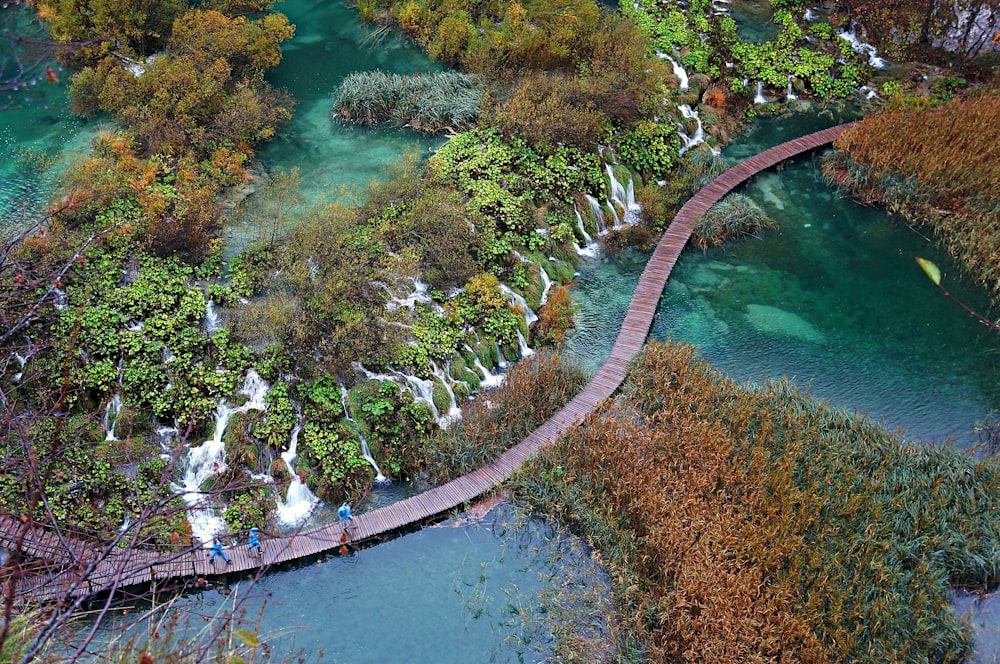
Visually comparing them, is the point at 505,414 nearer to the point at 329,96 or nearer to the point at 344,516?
the point at 344,516

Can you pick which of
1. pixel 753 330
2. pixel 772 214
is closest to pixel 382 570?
pixel 753 330

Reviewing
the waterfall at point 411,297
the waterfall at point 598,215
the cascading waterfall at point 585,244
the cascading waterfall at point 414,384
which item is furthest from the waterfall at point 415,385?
the waterfall at point 598,215

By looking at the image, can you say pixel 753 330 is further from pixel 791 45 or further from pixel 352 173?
pixel 791 45

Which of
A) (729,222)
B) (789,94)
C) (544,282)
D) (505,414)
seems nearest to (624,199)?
(729,222)

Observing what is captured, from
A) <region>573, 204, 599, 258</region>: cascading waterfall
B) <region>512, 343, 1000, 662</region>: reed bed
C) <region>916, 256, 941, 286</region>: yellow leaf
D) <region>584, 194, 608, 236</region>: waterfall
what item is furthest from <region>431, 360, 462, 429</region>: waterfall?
<region>916, 256, 941, 286</region>: yellow leaf

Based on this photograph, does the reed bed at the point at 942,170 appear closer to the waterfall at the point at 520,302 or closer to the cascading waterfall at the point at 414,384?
the waterfall at the point at 520,302

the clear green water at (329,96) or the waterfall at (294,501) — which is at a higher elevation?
the clear green water at (329,96)
